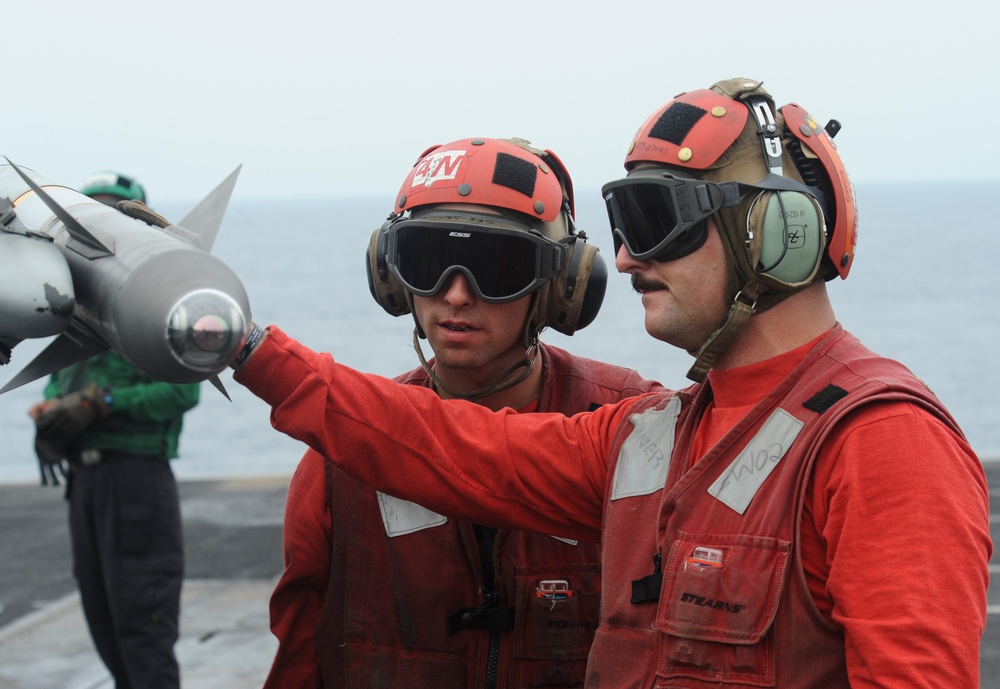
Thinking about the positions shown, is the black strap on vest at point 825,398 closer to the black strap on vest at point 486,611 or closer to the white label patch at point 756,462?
the white label patch at point 756,462

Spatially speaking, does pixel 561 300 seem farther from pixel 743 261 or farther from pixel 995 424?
pixel 995 424

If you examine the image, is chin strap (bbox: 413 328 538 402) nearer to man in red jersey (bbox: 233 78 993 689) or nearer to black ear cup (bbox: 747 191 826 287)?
man in red jersey (bbox: 233 78 993 689)

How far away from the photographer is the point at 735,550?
227 centimetres

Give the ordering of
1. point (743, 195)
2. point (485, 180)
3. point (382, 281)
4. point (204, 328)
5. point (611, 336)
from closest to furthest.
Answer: point (204, 328) → point (743, 195) → point (485, 180) → point (382, 281) → point (611, 336)

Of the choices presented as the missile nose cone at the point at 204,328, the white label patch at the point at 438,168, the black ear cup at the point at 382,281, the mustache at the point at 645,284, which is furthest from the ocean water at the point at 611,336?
the missile nose cone at the point at 204,328

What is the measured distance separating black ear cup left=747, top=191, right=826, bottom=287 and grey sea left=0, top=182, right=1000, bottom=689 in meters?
1.47

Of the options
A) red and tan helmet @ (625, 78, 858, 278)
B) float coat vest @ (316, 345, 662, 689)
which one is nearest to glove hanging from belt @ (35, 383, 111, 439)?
float coat vest @ (316, 345, 662, 689)

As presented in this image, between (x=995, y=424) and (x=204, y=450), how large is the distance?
13.5 meters

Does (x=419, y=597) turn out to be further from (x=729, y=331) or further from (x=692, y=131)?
(x=692, y=131)

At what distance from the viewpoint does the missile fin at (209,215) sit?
262 cm

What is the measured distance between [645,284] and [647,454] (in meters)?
0.38

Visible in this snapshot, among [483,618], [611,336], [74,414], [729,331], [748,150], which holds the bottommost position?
[611,336]

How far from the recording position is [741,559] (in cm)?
225

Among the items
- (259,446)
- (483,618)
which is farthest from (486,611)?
(259,446)
